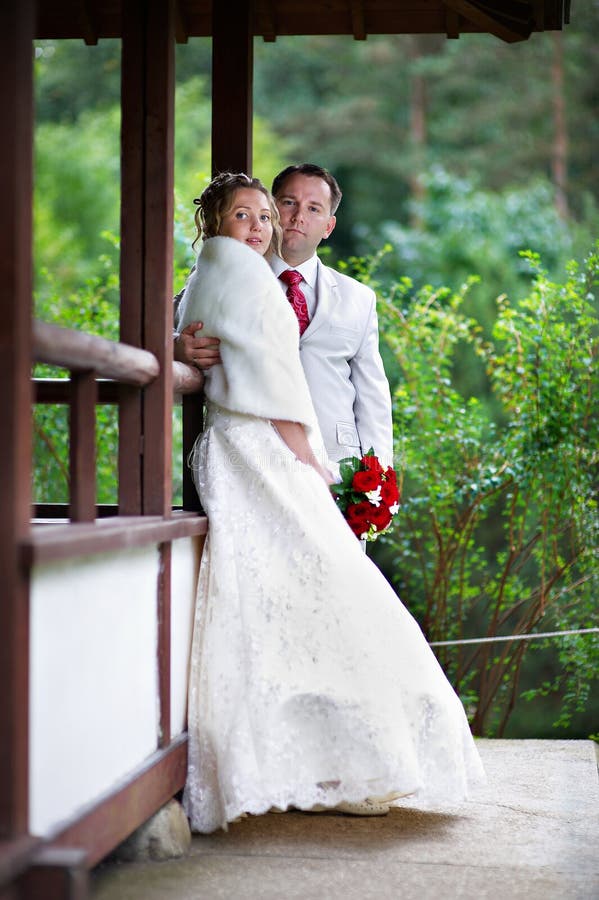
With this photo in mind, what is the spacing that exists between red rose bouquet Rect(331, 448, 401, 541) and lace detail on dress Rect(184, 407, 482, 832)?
0.38 m

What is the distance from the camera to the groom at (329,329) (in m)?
4.14

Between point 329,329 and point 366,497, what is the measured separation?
0.62 meters

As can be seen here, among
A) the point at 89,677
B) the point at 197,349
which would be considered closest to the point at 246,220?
the point at 197,349

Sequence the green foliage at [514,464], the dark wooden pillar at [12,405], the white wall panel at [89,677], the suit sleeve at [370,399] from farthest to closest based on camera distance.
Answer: the green foliage at [514,464] → the suit sleeve at [370,399] → the white wall panel at [89,677] → the dark wooden pillar at [12,405]

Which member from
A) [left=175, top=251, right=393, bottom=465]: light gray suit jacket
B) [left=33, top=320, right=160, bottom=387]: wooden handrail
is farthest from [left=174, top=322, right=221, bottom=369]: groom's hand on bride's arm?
[left=175, top=251, right=393, bottom=465]: light gray suit jacket

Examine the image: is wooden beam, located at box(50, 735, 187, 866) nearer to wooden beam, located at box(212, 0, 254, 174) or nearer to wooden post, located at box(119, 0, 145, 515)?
wooden post, located at box(119, 0, 145, 515)

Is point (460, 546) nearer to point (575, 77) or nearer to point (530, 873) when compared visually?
point (530, 873)

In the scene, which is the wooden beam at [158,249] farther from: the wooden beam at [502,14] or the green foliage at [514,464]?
the green foliage at [514,464]

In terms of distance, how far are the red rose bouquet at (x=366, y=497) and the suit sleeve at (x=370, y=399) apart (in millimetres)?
264

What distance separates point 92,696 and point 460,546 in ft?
12.8

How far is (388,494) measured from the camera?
394 cm

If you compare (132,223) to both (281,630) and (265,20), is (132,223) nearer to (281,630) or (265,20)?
(281,630)

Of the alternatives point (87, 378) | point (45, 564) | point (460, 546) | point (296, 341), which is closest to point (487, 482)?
point (460, 546)

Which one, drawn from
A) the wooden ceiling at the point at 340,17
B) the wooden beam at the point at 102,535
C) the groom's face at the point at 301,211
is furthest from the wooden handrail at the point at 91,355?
the wooden ceiling at the point at 340,17
